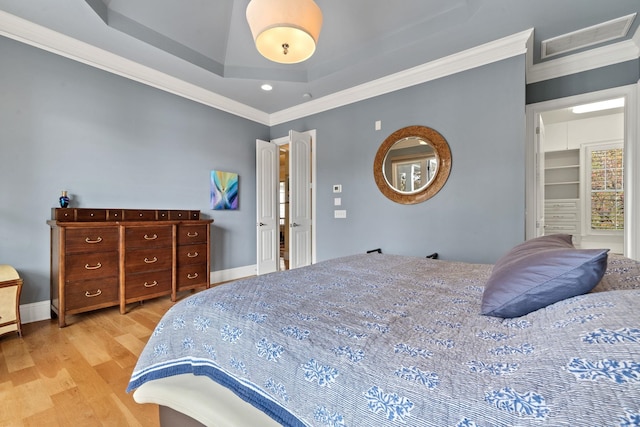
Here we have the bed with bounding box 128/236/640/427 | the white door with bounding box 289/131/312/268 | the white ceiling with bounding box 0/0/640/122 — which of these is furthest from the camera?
the white door with bounding box 289/131/312/268

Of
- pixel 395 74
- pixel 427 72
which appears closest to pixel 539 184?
pixel 427 72

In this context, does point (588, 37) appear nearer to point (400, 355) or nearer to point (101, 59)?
point (400, 355)

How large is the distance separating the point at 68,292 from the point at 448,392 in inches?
127

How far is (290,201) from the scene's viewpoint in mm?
3969

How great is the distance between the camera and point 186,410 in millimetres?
948

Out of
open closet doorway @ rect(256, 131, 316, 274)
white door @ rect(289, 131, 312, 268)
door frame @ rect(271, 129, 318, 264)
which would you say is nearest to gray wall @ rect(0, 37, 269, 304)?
open closet doorway @ rect(256, 131, 316, 274)

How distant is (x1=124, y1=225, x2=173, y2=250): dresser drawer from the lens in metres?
2.83

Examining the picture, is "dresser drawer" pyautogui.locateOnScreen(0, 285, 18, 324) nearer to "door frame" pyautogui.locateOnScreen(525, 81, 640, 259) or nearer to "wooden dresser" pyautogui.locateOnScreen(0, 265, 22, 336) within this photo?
"wooden dresser" pyautogui.locateOnScreen(0, 265, 22, 336)

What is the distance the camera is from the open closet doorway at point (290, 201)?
3.99 m

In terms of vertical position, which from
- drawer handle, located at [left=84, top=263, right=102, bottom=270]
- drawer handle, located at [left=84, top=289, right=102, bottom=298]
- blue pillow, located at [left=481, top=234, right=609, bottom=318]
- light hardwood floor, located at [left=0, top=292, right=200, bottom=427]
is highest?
blue pillow, located at [left=481, top=234, right=609, bottom=318]

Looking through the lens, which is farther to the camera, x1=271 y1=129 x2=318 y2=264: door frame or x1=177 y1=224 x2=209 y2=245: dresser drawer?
x1=271 y1=129 x2=318 y2=264: door frame

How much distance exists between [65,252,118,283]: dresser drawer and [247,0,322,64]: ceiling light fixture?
246cm

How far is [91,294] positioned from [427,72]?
14.0ft

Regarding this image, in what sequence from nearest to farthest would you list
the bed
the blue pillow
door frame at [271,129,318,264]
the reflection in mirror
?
the bed < the blue pillow < the reflection in mirror < door frame at [271,129,318,264]
